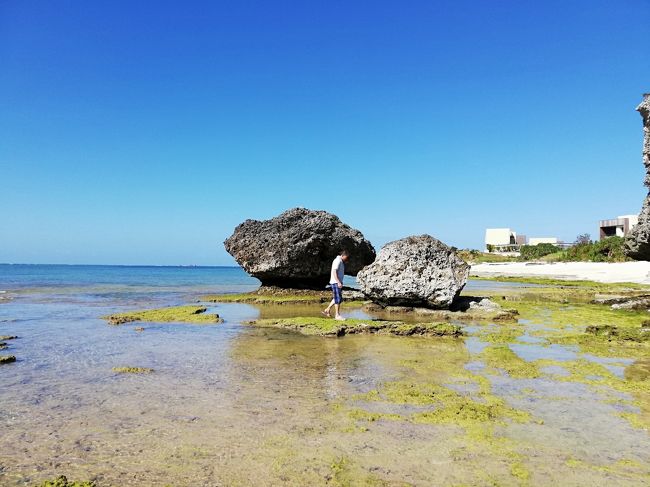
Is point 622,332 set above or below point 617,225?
below

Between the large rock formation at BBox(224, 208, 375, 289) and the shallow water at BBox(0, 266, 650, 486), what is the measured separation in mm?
15503

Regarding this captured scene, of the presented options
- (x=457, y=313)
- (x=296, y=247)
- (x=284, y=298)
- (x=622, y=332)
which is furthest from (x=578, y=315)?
(x=296, y=247)

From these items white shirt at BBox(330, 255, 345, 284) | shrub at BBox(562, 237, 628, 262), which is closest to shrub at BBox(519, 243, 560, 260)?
shrub at BBox(562, 237, 628, 262)

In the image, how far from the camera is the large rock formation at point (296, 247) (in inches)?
1011

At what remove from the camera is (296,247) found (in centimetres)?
2548

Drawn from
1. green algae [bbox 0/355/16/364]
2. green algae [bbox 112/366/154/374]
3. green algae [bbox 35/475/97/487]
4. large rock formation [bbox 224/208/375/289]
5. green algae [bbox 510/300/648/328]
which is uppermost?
large rock formation [bbox 224/208/375/289]

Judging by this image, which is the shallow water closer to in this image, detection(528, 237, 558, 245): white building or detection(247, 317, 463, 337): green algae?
detection(247, 317, 463, 337): green algae

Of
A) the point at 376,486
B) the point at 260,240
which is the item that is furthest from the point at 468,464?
the point at 260,240

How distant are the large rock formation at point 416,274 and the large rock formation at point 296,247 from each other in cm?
800

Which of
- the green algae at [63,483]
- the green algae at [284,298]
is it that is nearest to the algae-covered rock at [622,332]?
the green algae at [284,298]

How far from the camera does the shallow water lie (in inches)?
170

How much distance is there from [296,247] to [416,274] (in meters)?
9.81

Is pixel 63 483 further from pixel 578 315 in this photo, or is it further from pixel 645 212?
pixel 645 212

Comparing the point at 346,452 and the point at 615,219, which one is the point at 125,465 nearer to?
the point at 346,452
